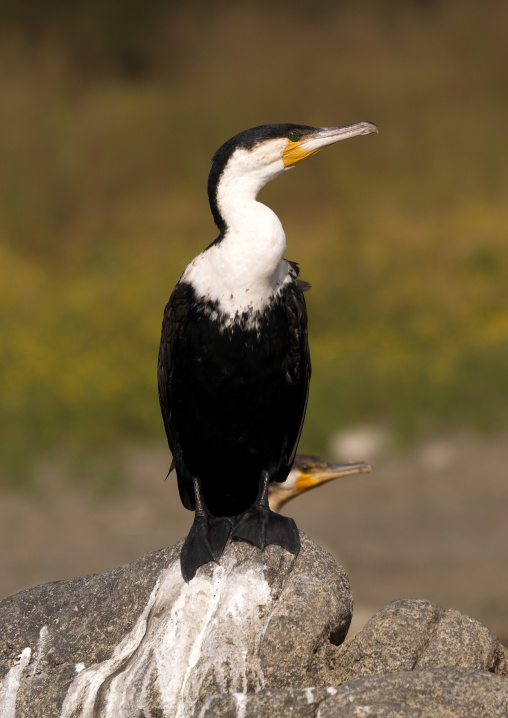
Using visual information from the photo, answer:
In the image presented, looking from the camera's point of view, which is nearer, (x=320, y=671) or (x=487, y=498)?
(x=320, y=671)

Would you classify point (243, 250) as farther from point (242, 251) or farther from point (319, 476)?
point (319, 476)

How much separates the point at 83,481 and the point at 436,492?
4.75 meters

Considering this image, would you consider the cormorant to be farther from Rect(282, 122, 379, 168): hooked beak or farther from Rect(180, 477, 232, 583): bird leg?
Rect(282, 122, 379, 168): hooked beak

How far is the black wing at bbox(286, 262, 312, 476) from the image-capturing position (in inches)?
166

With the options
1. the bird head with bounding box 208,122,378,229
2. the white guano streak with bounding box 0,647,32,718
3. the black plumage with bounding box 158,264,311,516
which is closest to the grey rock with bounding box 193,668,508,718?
the white guano streak with bounding box 0,647,32,718

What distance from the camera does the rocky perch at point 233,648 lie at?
11.6 feet

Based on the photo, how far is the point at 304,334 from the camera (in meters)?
4.29

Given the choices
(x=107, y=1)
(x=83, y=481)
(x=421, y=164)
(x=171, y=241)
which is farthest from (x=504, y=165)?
(x=83, y=481)

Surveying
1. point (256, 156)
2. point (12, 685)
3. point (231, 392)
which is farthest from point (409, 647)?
point (256, 156)

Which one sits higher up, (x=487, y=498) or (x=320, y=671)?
(x=487, y=498)

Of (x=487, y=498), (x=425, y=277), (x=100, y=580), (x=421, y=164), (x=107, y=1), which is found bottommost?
(x=100, y=580)

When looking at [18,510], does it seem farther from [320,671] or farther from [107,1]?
[320,671]

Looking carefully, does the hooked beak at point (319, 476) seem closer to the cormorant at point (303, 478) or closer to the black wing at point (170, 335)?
the cormorant at point (303, 478)

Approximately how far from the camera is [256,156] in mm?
4043
